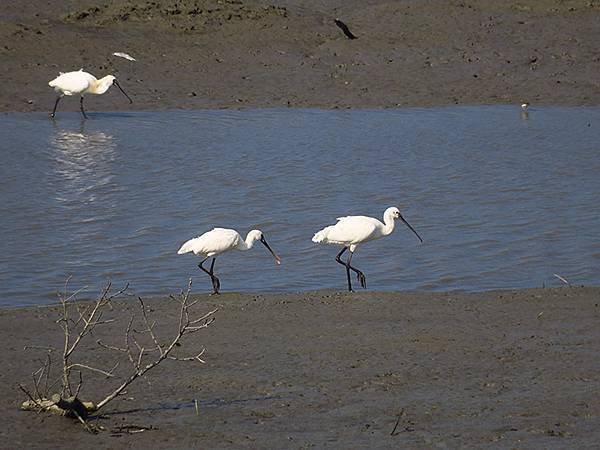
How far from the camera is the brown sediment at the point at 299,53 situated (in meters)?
17.5

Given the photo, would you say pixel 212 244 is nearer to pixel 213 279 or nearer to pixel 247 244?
pixel 213 279

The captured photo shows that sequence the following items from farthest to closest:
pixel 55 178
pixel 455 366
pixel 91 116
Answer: pixel 91 116, pixel 55 178, pixel 455 366

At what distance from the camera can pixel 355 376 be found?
6.87 metres

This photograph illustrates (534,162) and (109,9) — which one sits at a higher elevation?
(109,9)

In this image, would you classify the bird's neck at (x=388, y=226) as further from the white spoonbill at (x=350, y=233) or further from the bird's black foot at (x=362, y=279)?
the bird's black foot at (x=362, y=279)

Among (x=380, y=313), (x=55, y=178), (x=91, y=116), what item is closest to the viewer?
(x=380, y=313)

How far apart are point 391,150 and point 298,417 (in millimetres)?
8927

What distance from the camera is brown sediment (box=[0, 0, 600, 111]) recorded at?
17531 mm

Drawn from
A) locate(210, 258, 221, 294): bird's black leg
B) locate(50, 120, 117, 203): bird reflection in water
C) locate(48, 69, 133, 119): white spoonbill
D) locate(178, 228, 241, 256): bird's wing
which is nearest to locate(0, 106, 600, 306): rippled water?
locate(50, 120, 117, 203): bird reflection in water

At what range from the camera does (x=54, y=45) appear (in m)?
18.3

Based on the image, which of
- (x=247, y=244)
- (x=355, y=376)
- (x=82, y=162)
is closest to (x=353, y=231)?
(x=247, y=244)

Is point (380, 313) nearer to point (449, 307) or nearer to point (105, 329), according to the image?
point (449, 307)

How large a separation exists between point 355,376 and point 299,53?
12365 mm

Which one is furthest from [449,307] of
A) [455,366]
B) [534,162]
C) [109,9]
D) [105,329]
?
[109,9]
